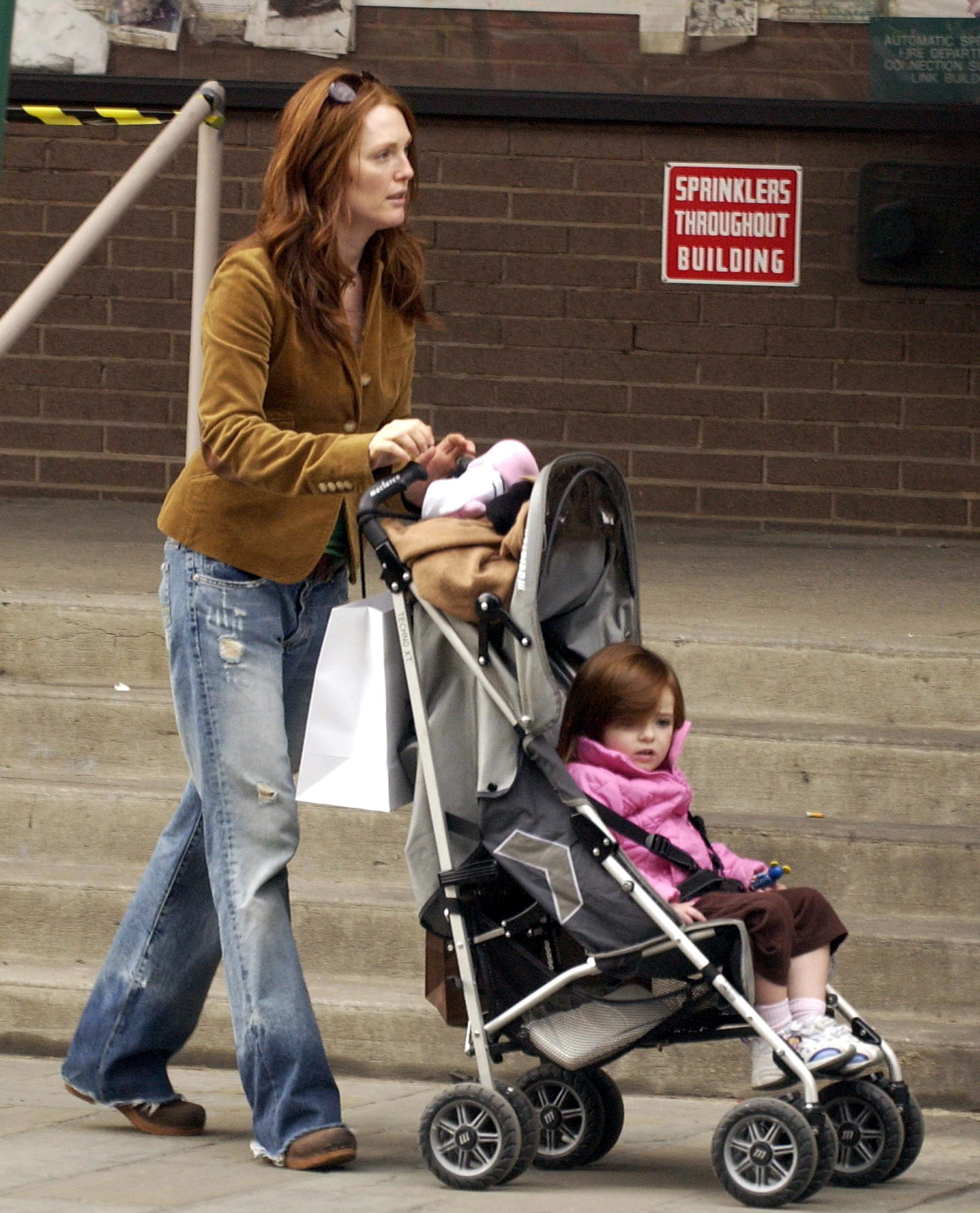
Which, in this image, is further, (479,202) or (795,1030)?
(479,202)

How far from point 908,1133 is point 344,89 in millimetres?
2193

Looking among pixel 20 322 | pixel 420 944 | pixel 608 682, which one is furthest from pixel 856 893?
pixel 20 322

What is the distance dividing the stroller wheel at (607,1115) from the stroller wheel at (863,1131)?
1.42ft

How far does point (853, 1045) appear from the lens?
379 centimetres

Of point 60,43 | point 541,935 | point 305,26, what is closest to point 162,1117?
point 541,935

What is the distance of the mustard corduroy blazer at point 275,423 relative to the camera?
12.4 feet

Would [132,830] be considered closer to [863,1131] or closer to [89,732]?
[89,732]

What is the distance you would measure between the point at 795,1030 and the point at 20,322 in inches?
123

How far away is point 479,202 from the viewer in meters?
8.51

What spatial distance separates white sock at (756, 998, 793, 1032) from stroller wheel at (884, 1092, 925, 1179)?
0.25 m

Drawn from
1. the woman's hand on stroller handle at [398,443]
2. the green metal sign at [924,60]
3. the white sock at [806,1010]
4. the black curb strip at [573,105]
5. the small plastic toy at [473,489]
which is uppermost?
the green metal sign at [924,60]

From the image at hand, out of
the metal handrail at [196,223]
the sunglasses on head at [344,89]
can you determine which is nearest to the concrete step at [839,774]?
the metal handrail at [196,223]

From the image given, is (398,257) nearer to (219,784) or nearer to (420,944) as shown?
(219,784)

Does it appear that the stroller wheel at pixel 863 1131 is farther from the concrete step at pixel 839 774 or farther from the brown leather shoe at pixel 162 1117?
the concrete step at pixel 839 774
